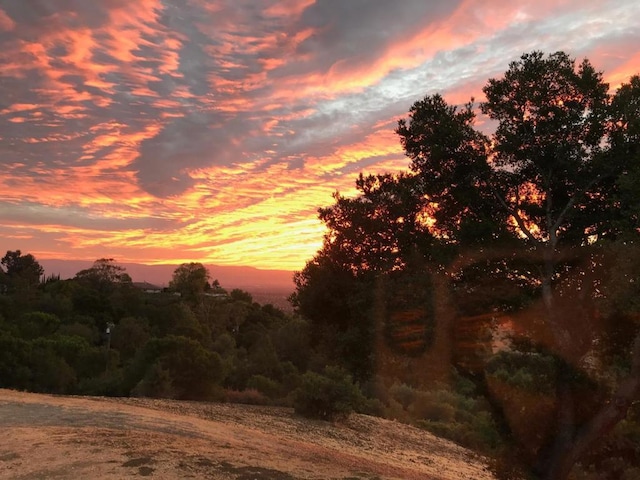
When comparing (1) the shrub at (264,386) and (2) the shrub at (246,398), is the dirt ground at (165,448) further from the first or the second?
(1) the shrub at (264,386)

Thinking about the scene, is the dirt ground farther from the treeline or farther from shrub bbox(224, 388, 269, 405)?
shrub bbox(224, 388, 269, 405)

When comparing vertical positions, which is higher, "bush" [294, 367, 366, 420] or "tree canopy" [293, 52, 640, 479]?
"tree canopy" [293, 52, 640, 479]

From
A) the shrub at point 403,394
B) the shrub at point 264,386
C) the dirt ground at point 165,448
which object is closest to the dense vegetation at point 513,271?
the dirt ground at point 165,448

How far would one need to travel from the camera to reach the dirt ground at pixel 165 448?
9016 mm

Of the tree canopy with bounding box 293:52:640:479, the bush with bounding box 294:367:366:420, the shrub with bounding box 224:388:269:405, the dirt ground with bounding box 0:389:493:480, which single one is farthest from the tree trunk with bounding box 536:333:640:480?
the shrub with bounding box 224:388:269:405

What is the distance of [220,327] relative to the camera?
68.8 metres

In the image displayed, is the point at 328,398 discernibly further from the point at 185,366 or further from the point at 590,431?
the point at 590,431

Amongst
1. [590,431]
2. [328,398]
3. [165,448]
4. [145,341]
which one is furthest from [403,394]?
[165,448]

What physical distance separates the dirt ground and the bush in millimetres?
3249

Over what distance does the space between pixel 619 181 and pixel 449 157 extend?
396 centimetres

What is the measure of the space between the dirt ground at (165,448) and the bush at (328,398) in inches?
128

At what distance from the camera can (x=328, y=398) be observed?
24.9m

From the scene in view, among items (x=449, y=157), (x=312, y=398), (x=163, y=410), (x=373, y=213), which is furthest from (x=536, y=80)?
(x=312, y=398)

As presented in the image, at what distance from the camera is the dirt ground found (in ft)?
29.6
